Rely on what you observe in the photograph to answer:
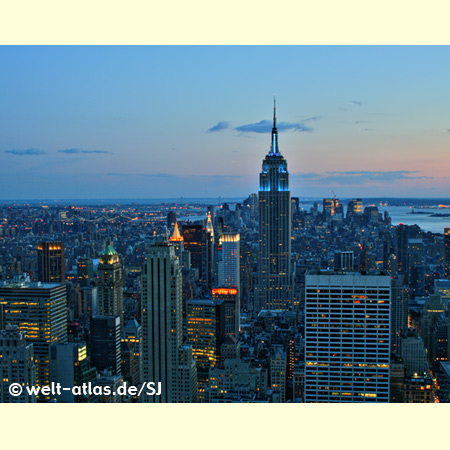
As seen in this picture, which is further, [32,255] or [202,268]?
[202,268]

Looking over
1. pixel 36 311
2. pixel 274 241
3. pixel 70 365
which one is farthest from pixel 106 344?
pixel 274 241

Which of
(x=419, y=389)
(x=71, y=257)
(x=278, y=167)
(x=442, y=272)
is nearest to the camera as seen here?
(x=419, y=389)

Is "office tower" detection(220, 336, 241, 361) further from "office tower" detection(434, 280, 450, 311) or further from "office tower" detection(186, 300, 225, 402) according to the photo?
"office tower" detection(434, 280, 450, 311)

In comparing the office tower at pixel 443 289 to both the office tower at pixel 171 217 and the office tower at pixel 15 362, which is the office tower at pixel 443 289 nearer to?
the office tower at pixel 171 217

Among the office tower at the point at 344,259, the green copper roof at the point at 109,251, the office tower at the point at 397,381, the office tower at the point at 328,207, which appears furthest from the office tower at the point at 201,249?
the office tower at the point at 397,381

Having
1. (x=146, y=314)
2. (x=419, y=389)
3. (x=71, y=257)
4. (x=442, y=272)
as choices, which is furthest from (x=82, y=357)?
(x=442, y=272)

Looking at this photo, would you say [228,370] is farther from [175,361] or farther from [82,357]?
[82,357]
